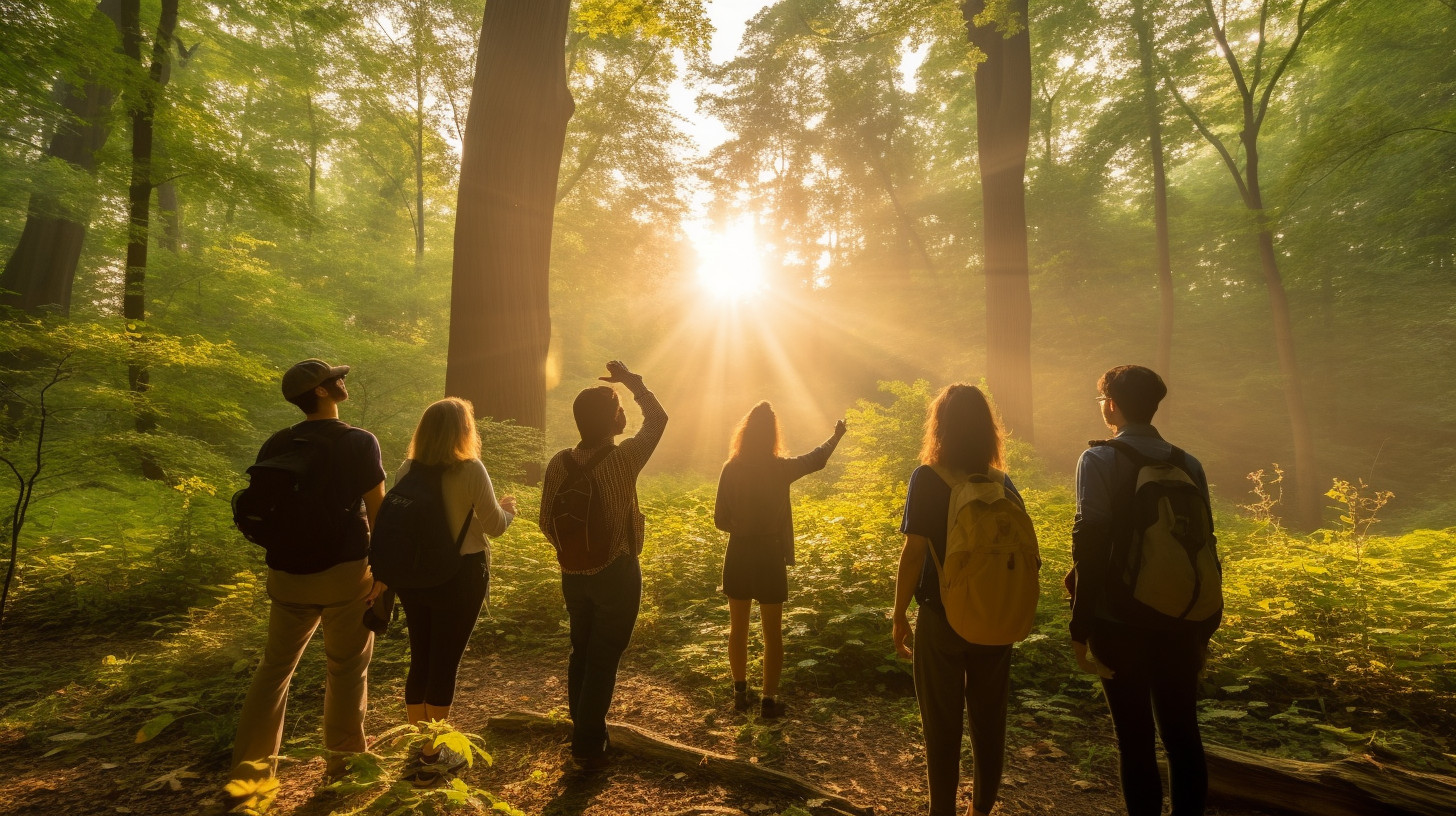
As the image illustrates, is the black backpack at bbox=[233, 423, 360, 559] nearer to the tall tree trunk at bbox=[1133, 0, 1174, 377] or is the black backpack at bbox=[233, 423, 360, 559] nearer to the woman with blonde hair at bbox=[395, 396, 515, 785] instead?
the woman with blonde hair at bbox=[395, 396, 515, 785]

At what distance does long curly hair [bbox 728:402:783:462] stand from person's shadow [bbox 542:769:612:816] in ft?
6.41

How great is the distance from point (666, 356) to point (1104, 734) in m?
27.7

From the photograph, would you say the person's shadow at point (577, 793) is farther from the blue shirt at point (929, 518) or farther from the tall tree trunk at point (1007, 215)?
the tall tree trunk at point (1007, 215)

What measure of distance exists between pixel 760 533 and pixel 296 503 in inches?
98.4

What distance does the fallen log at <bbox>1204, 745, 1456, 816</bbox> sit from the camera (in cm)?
251

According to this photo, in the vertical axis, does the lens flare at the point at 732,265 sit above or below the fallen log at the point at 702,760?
above

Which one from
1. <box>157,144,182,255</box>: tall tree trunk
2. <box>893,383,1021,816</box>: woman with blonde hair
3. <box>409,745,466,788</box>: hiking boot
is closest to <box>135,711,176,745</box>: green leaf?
<box>409,745,466,788</box>: hiking boot

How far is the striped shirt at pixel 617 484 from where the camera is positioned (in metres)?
3.08

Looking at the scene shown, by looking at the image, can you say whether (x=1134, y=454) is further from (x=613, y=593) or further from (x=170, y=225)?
(x=170, y=225)

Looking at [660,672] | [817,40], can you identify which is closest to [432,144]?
[817,40]

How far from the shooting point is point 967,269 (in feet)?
82.6

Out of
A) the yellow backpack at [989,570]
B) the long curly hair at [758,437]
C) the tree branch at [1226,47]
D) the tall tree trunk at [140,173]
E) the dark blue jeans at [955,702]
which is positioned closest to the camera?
the yellow backpack at [989,570]

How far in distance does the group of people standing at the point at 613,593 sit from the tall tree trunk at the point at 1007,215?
8088mm

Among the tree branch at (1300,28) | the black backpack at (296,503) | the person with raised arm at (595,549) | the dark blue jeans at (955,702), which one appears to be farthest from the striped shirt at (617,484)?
the tree branch at (1300,28)
